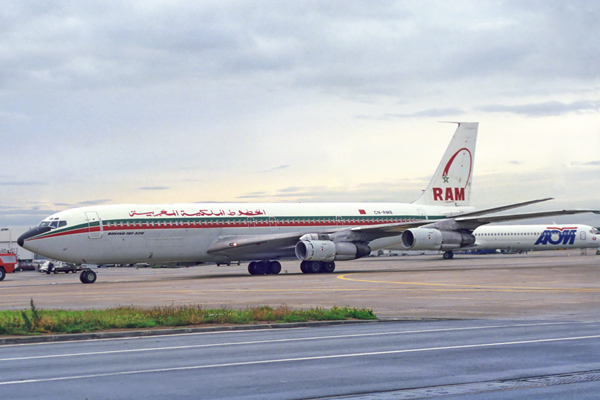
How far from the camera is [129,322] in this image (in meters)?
17.5

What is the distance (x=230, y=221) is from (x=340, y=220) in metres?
8.15

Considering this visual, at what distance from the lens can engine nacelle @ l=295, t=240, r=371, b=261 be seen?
145 ft

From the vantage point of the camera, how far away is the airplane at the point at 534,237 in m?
85.2

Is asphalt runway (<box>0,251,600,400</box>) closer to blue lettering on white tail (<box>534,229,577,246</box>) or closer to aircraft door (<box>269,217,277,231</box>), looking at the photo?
aircraft door (<box>269,217,277,231</box>)

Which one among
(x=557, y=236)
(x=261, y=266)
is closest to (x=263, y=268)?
(x=261, y=266)

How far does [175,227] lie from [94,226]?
4.85m

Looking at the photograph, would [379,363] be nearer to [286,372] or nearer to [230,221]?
[286,372]

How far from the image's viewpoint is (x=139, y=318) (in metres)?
18.0

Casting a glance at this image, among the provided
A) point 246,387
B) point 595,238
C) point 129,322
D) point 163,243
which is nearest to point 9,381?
point 246,387

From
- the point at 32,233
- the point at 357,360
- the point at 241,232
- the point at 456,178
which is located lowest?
the point at 357,360

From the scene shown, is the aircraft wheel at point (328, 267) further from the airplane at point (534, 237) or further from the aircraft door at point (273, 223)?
the airplane at point (534, 237)

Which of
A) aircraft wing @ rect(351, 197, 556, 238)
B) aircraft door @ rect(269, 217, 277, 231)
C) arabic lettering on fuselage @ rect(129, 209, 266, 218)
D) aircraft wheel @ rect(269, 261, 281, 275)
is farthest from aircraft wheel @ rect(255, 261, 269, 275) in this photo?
aircraft wing @ rect(351, 197, 556, 238)

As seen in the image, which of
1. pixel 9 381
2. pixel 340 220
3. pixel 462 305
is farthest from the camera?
pixel 340 220

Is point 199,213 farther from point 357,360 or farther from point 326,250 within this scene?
point 357,360
